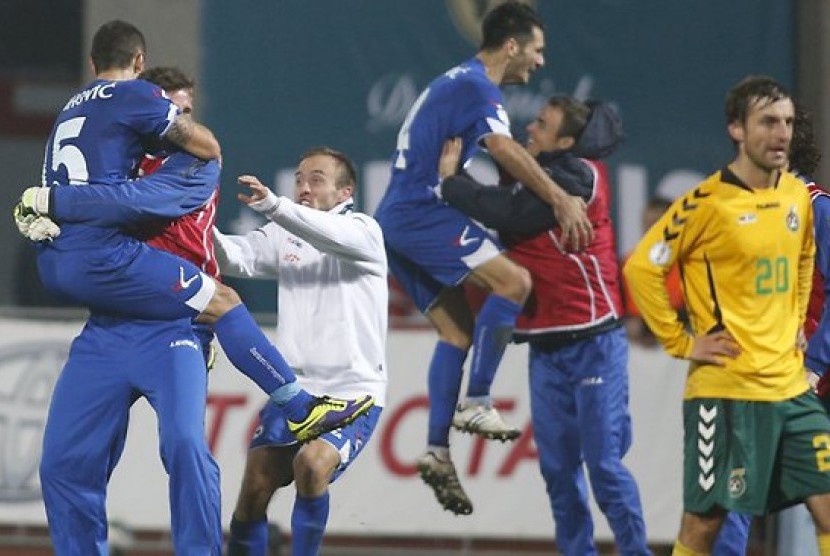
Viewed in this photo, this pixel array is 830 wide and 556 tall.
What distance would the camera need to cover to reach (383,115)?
14664 mm

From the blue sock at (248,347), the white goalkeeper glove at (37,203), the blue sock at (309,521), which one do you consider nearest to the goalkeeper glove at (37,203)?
the white goalkeeper glove at (37,203)

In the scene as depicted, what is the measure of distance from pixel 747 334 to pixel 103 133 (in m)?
2.62

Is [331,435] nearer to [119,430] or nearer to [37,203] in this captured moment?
[119,430]

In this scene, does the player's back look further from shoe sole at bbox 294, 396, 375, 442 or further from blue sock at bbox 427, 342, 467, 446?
blue sock at bbox 427, 342, 467, 446

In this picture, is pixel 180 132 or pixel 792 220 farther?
pixel 180 132

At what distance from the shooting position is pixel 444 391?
923 centimetres

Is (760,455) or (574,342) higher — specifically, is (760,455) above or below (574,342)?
below

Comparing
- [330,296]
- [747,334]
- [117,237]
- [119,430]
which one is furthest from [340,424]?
[747,334]

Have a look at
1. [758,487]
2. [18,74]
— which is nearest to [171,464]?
[758,487]

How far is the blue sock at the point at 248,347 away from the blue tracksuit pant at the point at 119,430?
0.53ft

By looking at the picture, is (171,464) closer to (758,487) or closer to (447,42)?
(758,487)

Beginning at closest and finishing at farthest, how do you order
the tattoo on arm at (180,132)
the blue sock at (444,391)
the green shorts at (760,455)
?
the green shorts at (760,455) → the tattoo on arm at (180,132) → the blue sock at (444,391)

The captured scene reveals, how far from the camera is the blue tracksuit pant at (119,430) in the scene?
7520mm

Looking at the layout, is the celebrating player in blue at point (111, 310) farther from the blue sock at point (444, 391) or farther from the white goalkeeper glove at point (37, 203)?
the blue sock at point (444, 391)
